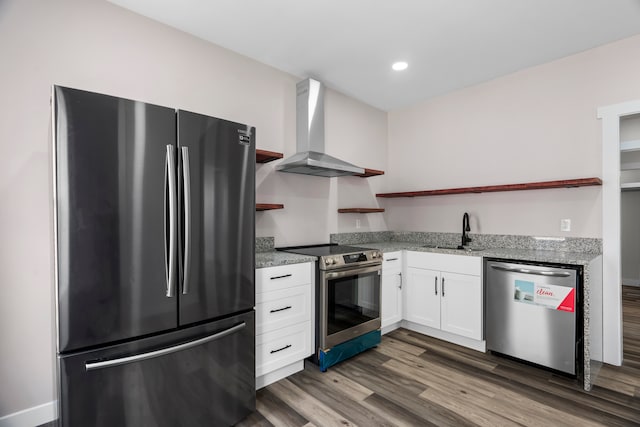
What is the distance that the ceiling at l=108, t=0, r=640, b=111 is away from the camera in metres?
2.21

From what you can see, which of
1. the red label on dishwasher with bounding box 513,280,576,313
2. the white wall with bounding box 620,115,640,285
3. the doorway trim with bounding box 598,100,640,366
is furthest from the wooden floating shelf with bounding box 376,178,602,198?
the white wall with bounding box 620,115,640,285

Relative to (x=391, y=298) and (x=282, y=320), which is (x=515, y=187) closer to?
(x=391, y=298)

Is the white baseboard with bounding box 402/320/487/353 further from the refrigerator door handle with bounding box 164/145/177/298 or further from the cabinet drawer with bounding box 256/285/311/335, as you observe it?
the refrigerator door handle with bounding box 164/145/177/298

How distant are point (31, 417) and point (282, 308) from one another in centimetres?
160

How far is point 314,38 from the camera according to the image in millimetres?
2596

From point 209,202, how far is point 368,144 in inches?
108

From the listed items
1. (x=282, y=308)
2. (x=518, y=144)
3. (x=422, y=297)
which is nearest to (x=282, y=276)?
(x=282, y=308)

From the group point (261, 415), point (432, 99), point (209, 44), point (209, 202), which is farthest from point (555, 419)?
point (209, 44)

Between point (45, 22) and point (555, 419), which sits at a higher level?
point (45, 22)

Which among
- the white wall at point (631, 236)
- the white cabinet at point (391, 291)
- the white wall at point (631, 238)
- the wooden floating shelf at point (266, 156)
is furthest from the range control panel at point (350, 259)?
the white wall at point (631, 238)

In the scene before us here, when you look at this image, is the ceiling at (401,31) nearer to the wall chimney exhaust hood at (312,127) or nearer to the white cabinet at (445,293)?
the wall chimney exhaust hood at (312,127)

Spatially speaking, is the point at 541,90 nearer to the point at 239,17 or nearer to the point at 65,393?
the point at 239,17

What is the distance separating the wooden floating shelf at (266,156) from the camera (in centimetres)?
265

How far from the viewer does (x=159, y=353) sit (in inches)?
63.9
